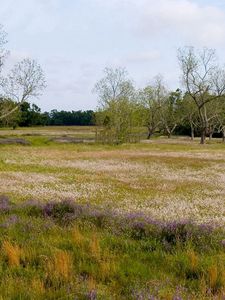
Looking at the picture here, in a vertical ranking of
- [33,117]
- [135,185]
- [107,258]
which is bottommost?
[135,185]

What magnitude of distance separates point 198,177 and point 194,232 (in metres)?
19.7

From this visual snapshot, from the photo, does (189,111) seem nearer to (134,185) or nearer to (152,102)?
(152,102)

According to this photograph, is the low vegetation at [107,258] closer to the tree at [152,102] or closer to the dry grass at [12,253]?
the dry grass at [12,253]

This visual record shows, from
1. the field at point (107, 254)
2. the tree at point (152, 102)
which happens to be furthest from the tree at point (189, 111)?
the field at point (107, 254)

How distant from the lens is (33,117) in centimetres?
14812

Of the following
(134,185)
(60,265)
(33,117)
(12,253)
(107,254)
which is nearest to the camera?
(60,265)

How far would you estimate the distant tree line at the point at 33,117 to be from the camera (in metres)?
63.6

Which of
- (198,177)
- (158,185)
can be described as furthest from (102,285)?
(198,177)

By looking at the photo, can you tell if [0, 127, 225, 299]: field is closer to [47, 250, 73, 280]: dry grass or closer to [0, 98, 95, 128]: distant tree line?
[47, 250, 73, 280]: dry grass

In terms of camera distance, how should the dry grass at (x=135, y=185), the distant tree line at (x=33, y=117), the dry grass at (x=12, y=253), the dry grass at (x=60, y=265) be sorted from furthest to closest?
the distant tree line at (x=33, y=117), the dry grass at (x=135, y=185), the dry grass at (x=12, y=253), the dry grass at (x=60, y=265)

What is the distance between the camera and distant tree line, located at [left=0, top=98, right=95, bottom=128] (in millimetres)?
63634

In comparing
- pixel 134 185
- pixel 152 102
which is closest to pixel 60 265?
pixel 134 185

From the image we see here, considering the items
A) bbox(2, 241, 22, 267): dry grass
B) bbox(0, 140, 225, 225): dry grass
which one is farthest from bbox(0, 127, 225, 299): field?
bbox(0, 140, 225, 225): dry grass

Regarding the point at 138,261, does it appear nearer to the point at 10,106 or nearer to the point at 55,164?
the point at 55,164
